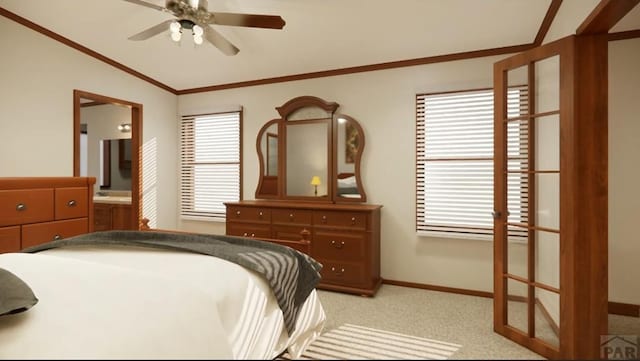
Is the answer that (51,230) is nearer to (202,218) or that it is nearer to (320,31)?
(202,218)

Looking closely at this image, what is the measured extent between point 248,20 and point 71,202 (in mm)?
2124

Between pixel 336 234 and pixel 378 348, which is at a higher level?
pixel 378 348

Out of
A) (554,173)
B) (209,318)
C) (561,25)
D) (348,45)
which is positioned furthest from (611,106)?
(209,318)

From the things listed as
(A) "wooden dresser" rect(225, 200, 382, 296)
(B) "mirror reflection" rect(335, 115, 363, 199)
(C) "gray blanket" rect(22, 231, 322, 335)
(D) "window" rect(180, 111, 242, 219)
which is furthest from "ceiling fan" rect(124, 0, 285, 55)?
(D) "window" rect(180, 111, 242, 219)

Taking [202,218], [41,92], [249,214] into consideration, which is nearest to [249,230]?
[249,214]

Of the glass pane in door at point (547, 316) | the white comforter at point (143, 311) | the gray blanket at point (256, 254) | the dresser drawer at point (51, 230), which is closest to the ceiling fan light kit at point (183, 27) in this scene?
the gray blanket at point (256, 254)

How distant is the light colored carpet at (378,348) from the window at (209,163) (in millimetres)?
3567

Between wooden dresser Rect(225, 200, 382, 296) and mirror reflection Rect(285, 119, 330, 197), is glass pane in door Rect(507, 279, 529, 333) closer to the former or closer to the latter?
wooden dresser Rect(225, 200, 382, 296)

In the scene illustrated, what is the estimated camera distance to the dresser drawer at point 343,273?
A: 10.5 ft

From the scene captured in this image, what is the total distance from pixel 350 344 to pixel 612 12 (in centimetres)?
200

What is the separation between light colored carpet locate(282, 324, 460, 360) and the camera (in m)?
0.72

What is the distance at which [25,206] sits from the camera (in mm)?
2596

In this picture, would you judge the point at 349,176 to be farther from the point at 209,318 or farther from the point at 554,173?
the point at 209,318

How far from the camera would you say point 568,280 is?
75.0 inches
